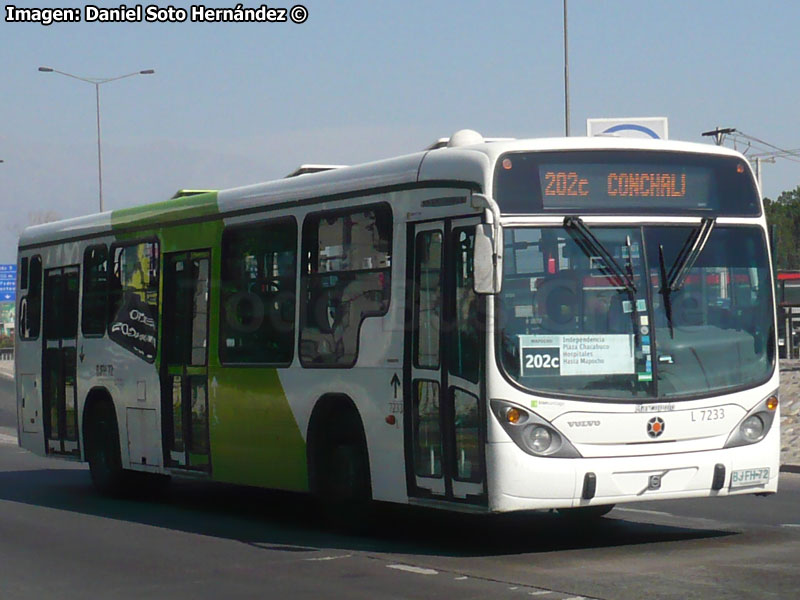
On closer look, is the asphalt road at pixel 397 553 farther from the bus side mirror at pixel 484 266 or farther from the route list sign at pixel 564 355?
the bus side mirror at pixel 484 266

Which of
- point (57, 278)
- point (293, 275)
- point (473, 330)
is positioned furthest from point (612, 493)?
point (57, 278)

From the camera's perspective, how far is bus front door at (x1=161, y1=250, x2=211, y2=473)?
14406 mm

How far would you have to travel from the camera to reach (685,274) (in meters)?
10.9

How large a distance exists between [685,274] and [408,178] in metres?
2.25

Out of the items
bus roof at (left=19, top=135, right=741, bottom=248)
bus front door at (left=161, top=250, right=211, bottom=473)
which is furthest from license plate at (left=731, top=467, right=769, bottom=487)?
bus front door at (left=161, top=250, right=211, bottom=473)

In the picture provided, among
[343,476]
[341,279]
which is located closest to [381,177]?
[341,279]

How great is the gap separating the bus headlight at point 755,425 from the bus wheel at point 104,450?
772cm

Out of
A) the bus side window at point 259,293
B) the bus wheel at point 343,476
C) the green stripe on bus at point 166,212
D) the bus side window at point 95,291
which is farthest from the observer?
the bus side window at point 95,291

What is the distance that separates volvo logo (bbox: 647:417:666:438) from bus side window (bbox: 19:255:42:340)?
9.70 meters

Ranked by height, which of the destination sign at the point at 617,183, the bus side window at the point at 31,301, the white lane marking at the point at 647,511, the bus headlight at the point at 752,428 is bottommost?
the white lane marking at the point at 647,511

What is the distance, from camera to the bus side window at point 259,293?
13.0 m

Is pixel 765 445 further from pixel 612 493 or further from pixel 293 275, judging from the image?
pixel 293 275

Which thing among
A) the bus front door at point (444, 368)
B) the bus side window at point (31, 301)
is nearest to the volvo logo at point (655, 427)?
the bus front door at point (444, 368)

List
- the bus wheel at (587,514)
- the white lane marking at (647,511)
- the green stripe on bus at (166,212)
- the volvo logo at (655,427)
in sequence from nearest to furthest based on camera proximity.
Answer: the volvo logo at (655,427)
the bus wheel at (587,514)
the white lane marking at (647,511)
the green stripe on bus at (166,212)
